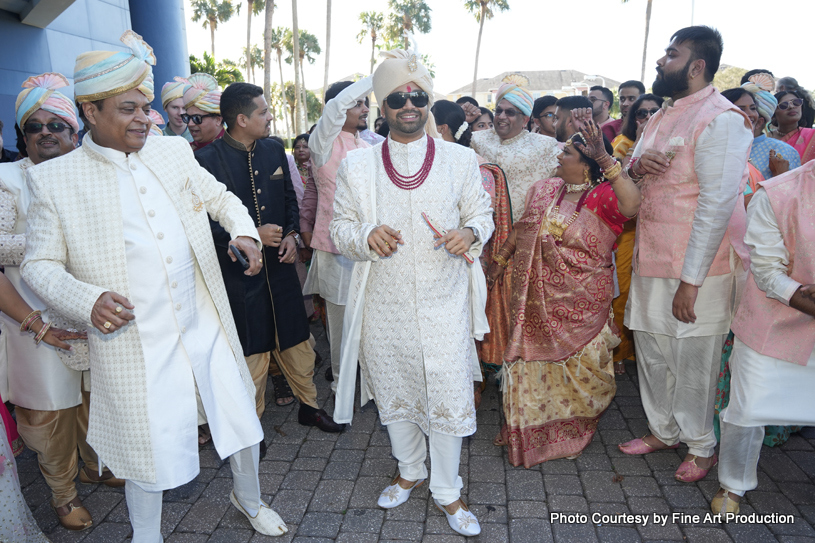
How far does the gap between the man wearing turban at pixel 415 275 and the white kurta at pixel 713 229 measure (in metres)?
1.15

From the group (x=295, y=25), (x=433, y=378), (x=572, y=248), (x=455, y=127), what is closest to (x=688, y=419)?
(x=572, y=248)

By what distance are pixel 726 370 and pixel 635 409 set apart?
3.40ft

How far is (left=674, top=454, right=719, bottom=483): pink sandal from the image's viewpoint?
3.29 m

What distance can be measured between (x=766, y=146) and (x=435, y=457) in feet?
12.1

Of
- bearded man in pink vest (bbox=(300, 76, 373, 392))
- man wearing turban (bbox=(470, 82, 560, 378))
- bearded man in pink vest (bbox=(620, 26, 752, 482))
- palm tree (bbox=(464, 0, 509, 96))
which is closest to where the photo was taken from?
bearded man in pink vest (bbox=(620, 26, 752, 482))

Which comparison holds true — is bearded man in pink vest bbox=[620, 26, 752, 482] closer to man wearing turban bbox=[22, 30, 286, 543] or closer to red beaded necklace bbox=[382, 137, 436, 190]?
red beaded necklace bbox=[382, 137, 436, 190]

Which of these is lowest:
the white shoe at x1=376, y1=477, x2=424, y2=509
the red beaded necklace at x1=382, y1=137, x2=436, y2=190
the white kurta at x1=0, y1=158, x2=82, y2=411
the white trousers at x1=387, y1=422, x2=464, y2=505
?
the white shoe at x1=376, y1=477, x2=424, y2=509

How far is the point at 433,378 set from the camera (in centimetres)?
289

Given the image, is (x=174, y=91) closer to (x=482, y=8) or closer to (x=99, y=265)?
(x=99, y=265)

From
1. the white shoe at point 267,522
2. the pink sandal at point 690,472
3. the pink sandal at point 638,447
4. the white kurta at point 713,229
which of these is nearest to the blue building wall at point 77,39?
the white shoe at point 267,522

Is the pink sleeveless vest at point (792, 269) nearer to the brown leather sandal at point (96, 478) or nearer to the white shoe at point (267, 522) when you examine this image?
the white shoe at point (267, 522)

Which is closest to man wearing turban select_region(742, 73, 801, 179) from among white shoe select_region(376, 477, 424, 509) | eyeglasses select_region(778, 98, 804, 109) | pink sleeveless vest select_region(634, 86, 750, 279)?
eyeglasses select_region(778, 98, 804, 109)

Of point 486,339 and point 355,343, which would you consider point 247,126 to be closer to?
point 355,343

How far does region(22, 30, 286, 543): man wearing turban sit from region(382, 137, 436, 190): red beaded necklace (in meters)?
0.84
